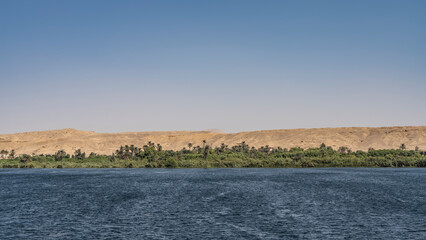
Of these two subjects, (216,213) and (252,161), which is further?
(252,161)

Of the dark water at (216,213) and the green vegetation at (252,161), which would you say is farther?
the green vegetation at (252,161)

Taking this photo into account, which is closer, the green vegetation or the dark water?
the dark water

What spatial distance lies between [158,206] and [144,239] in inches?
731

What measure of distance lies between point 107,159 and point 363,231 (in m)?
154

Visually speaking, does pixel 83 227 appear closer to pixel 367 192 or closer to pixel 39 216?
pixel 39 216

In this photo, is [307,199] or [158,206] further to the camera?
[307,199]

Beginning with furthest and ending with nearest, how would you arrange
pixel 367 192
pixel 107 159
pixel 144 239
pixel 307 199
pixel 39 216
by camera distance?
pixel 107 159, pixel 367 192, pixel 307 199, pixel 39 216, pixel 144 239

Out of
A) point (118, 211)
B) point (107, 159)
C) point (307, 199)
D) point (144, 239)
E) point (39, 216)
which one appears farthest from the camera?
point (107, 159)

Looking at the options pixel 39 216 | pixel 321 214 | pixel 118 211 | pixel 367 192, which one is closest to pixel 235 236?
pixel 321 214

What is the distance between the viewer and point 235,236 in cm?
3472

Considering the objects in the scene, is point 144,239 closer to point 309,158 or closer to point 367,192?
point 367,192

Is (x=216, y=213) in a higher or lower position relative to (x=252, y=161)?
higher

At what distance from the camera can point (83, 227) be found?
128 ft

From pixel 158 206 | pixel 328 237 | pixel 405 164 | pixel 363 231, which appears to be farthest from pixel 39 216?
pixel 405 164
